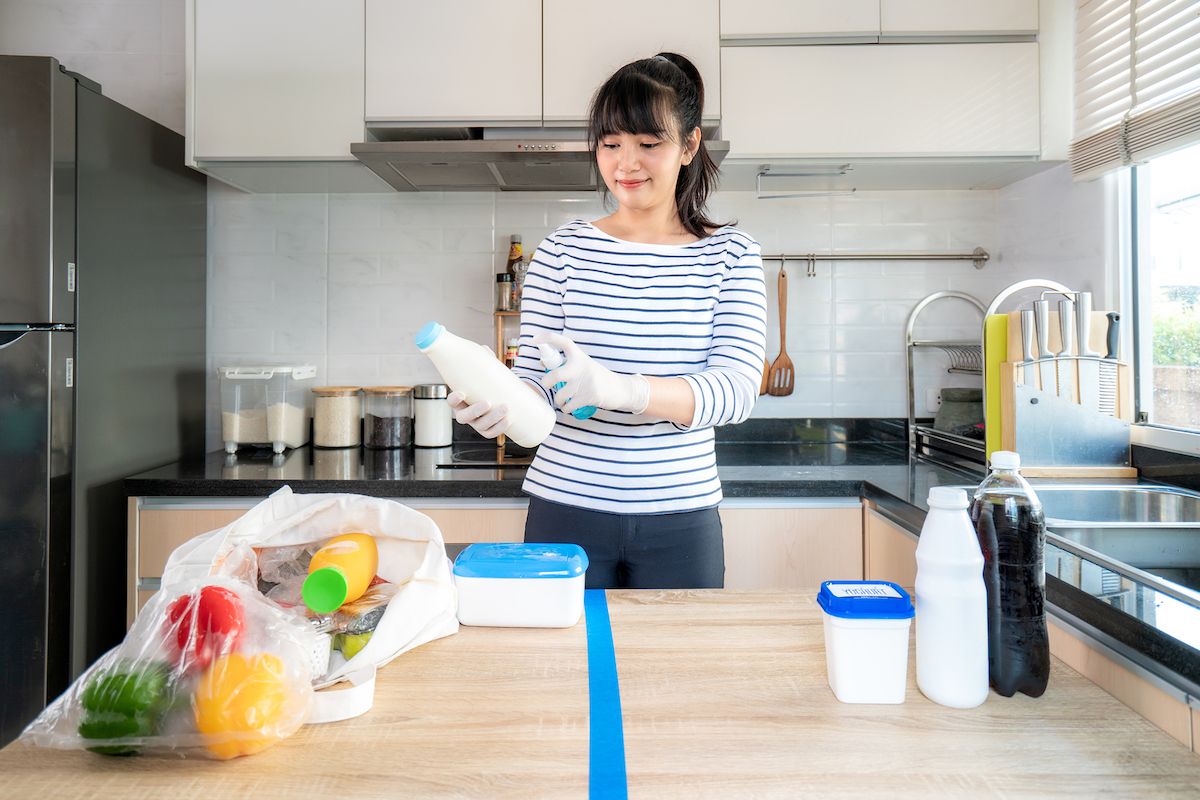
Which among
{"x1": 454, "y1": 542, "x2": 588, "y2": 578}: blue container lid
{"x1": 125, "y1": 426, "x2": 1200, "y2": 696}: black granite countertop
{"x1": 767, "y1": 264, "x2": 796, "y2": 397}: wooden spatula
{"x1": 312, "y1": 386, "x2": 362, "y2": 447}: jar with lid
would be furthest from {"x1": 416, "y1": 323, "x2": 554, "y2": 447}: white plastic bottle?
{"x1": 767, "y1": 264, "x2": 796, "y2": 397}: wooden spatula

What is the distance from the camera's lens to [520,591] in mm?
918

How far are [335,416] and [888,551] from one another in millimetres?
1503

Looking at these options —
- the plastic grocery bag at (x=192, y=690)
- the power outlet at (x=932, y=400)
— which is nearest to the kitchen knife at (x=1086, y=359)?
the power outlet at (x=932, y=400)

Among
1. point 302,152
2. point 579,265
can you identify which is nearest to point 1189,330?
point 579,265

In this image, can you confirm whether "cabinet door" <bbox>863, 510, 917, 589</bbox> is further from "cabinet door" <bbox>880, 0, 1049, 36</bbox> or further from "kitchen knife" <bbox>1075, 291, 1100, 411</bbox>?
"cabinet door" <bbox>880, 0, 1049, 36</bbox>

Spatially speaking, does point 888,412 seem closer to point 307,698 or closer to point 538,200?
point 538,200

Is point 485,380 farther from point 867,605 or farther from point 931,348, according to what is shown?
point 931,348

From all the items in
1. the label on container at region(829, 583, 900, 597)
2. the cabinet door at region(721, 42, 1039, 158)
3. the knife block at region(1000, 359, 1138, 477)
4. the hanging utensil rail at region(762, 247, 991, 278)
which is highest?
the cabinet door at region(721, 42, 1039, 158)

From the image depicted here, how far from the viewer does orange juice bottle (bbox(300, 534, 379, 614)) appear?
783 mm

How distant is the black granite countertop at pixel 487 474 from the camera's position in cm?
178

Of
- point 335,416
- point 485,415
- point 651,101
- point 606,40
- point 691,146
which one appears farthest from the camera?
point 335,416

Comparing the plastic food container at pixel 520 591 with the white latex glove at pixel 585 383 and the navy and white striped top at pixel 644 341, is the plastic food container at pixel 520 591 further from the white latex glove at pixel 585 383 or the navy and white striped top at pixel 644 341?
the navy and white striped top at pixel 644 341

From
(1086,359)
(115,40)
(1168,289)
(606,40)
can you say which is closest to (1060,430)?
(1086,359)

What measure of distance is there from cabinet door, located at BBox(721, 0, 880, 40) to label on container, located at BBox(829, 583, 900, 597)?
5.40 ft
